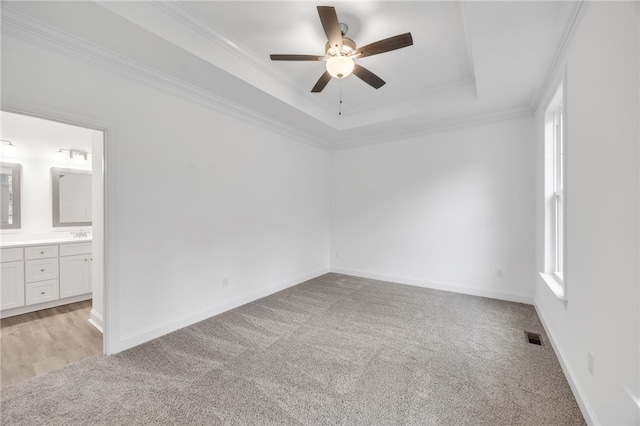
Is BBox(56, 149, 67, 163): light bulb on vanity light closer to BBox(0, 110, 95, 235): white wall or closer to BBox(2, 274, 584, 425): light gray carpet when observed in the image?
BBox(0, 110, 95, 235): white wall

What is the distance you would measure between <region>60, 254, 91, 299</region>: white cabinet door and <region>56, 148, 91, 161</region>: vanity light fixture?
63.5 inches

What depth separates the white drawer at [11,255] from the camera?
3.20m

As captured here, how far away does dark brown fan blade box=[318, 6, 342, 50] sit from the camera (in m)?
1.78

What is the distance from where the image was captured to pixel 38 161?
3.94 m

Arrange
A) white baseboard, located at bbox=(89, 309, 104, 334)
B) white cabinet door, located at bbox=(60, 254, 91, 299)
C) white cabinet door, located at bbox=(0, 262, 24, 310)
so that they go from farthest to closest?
white cabinet door, located at bbox=(60, 254, 91, 299) → white cabinet door, located at bbox=(0, 262, 24, 310) → white baseboard, located at bbox=(89, 309, 104, 334)

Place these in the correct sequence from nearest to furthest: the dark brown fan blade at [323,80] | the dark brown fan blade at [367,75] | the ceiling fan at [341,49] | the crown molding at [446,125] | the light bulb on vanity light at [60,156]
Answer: the ceiling fan at [341,49] → the dark brown fan blade at [367,75] → the dark brown fan blade at [323,80] → the crown molding at [446,125] → the light bulb on vanity light at [60,156]

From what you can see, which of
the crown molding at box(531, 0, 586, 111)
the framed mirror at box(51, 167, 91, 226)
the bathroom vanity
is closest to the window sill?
the crown molding at box(531, 0, 586, 111)

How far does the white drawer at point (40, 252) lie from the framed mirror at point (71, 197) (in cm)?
76

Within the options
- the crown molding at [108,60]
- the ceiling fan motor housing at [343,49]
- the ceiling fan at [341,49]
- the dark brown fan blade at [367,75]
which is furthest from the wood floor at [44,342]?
the dark brown fan blade at [367,75]

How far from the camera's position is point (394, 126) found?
13.5ft

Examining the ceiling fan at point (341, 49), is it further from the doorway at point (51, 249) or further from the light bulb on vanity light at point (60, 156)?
the light bulb on vanity light at point (60, 156)

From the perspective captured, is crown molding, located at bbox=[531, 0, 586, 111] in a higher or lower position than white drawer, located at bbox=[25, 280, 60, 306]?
higher

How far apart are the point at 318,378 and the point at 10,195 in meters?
4.89

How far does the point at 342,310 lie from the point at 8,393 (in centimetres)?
288
